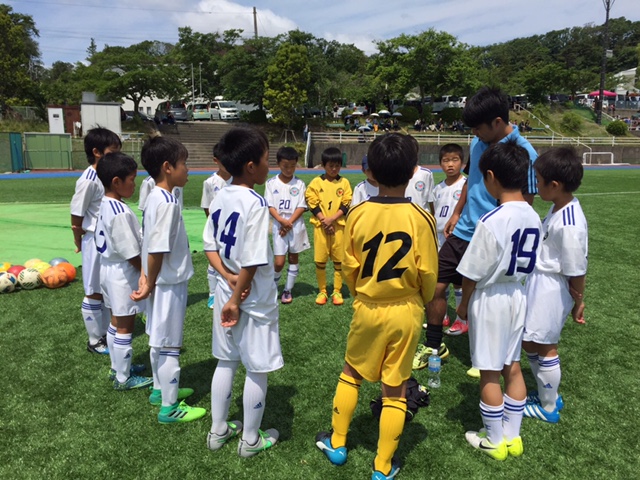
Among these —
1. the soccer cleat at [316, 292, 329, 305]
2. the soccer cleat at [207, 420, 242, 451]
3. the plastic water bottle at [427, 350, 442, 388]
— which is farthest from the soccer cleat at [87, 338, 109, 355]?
the plastic water bottle at [427, 350, 442, 388]

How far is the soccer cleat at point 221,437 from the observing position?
283cm

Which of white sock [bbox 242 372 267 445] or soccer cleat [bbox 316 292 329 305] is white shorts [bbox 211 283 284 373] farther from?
soccer cleat [bbox 316 292 329 305]

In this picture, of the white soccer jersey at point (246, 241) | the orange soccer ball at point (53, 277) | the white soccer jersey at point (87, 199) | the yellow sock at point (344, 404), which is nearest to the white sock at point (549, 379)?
the yellow sock at point (344, 404)

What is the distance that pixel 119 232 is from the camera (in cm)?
335

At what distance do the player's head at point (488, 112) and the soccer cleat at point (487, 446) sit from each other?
87.9 inches

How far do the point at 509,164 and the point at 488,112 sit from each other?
36.9 inches

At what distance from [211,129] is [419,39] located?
24973 millimetres

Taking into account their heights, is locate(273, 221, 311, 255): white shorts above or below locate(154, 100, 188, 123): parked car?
below

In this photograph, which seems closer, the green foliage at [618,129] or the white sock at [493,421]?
the white sock at [493,421]

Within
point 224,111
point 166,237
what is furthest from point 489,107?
point 224,111

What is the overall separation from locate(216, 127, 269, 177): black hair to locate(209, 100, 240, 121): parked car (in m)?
42.6

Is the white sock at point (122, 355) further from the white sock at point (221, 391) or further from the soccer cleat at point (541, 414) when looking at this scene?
the soccer cleat at point (541, 414)

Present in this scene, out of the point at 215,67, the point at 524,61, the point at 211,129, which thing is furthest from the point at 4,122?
the point at 524,61

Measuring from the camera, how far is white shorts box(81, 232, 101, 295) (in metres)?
4.15
